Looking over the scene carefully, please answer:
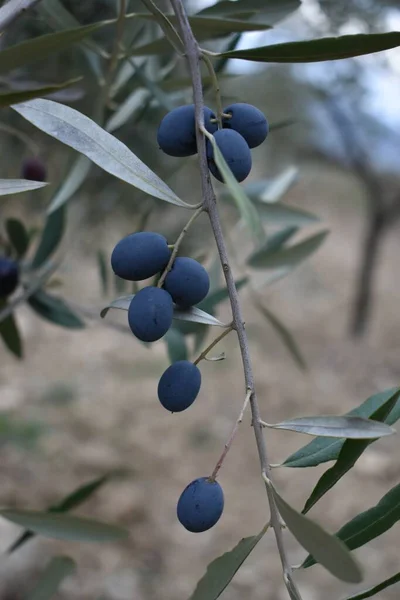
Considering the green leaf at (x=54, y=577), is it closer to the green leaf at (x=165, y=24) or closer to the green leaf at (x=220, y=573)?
the green leaf at (x=220, y=573)

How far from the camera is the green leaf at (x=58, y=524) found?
0.61 metres

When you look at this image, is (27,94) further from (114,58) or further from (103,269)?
(103,269)

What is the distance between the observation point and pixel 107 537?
63cm

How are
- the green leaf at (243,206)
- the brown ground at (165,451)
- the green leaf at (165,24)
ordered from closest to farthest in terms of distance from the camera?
the green leaf at (243,206) < the green leaf at (165,24) < the brown ground at (165,451)

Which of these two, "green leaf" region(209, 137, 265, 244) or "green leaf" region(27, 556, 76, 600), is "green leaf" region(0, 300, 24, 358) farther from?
"green leaf" region(209, 137, 265, 244)

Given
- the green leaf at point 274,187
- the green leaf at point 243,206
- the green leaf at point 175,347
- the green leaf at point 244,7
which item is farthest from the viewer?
the green leaf at point 274,187

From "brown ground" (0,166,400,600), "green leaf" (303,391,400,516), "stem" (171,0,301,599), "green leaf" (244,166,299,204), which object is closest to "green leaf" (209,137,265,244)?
"stem" (171,0,301,599)

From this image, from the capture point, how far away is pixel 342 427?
0.37 meters

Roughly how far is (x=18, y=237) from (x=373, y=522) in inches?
21.3

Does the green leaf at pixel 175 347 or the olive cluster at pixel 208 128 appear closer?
the olive cluster at pixel 208 128

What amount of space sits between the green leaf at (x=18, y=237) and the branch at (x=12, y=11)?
0.46 metres

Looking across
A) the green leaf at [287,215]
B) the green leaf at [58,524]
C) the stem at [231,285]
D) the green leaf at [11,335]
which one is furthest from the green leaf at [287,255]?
the stem at [231,285]

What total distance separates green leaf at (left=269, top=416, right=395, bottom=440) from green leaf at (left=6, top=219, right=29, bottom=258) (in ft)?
1.70

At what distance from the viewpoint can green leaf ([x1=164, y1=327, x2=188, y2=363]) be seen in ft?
2.46
